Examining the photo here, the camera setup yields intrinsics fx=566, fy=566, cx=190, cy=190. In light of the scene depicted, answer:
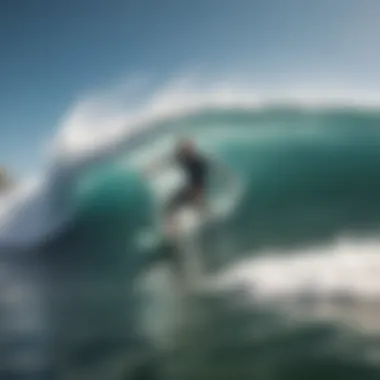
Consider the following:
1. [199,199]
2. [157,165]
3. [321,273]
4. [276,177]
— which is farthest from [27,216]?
[321,273]

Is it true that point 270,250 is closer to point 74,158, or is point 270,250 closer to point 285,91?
Answer: point 285,91

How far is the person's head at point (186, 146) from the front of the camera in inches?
73.7

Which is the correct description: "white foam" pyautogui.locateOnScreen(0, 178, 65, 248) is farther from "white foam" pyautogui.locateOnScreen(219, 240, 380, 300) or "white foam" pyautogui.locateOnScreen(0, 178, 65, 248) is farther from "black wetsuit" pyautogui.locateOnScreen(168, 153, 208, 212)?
"white foam" pyautogui.locateOnScreen(219, 240, 380, 300)

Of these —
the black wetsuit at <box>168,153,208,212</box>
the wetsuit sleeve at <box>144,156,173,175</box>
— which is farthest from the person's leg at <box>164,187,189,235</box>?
the wetsuit sleeve at <box>144,156,173,175</box>

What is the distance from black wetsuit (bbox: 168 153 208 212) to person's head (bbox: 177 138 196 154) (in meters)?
0.02

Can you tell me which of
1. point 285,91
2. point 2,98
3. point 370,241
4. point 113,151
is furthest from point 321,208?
point 2,98

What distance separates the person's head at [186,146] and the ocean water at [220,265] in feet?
0.11

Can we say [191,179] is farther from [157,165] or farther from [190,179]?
[157,165]

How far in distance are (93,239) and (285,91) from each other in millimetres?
797

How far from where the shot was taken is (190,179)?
1853 millimetres

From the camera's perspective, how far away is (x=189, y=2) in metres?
1.90

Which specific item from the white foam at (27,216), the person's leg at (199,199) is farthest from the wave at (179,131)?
the person's leg at (199,199)

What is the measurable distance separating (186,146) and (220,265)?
41 centimetres

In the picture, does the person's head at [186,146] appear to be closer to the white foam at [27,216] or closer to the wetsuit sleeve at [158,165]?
the wetsuit sleeve at [158,165]
